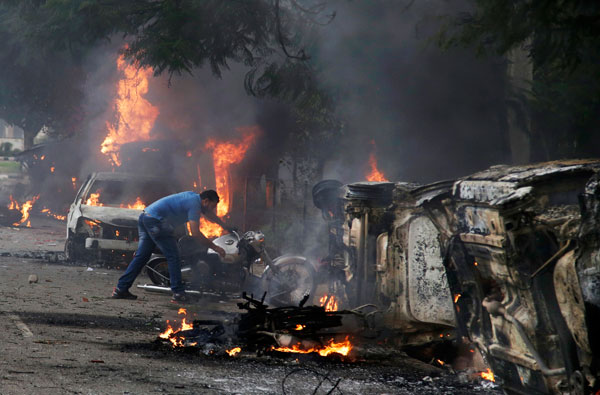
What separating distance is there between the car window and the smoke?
14.9 feet

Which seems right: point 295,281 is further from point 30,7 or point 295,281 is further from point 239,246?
point 30,7

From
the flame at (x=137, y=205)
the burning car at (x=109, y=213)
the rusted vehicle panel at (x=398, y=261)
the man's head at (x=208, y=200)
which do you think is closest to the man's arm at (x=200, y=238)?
the man's head at (x=208, y=200)

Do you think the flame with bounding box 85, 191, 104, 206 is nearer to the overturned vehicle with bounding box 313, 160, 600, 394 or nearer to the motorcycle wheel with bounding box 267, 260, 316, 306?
the motorcycle wheel with bounding box 267, 260, 316, 306

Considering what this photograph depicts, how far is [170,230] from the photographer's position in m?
8.95

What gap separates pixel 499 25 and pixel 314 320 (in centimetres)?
480

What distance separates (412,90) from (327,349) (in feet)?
33.3

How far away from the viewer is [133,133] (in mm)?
20734

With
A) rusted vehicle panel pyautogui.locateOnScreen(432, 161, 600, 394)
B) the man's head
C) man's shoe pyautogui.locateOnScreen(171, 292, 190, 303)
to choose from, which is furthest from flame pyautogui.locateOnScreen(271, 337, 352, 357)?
the man's head

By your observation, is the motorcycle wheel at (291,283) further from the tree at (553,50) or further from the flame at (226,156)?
the flame at (226,156)

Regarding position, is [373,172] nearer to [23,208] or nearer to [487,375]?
[23,208]

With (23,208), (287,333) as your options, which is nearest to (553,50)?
(287,333)

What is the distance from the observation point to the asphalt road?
4.99m

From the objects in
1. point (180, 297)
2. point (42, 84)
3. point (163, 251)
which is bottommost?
point (180, 297)

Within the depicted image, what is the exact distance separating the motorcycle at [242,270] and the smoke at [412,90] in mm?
6484
